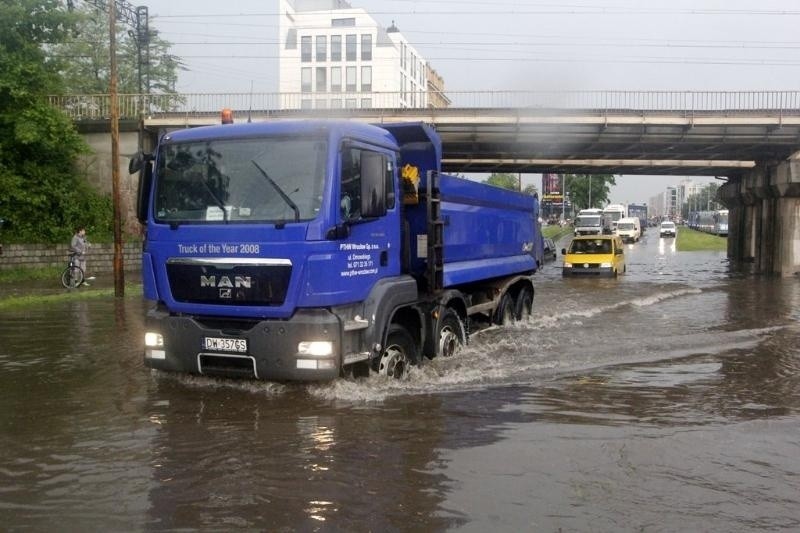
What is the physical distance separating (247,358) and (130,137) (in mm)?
25765

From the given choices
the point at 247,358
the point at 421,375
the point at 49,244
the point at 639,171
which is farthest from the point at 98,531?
the point at 639,171

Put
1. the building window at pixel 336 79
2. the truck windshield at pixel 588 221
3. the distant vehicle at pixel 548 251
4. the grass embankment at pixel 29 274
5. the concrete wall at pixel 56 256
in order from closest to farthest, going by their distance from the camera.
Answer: the grass embankment at pixel 29 274, the concrete wall at pixel 56 256, the distant vehicle at pixel 548 251, the truck windshield at pixel 588 221, the building window at pixel 336 79

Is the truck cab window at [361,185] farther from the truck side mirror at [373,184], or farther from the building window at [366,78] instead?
the building window at [366,78]

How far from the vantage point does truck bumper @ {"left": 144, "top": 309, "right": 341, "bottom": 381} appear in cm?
705

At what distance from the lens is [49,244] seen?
84.8ft

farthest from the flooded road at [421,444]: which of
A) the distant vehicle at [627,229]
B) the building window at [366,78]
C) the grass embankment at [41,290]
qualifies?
the building window at [366,78]

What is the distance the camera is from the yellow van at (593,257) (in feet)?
96.1

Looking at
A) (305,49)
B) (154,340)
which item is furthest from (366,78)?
(154,340)

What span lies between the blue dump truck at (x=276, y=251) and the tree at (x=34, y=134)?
20.8 m

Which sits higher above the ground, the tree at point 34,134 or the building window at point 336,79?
the building window at point 336,79

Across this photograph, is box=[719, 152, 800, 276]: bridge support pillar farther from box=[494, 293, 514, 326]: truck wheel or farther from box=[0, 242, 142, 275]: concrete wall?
box=[0, 242, 142, 275]: concrete wall

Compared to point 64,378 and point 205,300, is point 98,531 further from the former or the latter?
point 64,378

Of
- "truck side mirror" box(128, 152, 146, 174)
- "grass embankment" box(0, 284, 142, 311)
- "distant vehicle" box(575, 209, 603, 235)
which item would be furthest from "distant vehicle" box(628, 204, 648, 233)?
"truck side mirror" box(128, 152, 146, 174)

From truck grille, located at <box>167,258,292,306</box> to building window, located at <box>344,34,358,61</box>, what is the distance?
7805 centimetres
